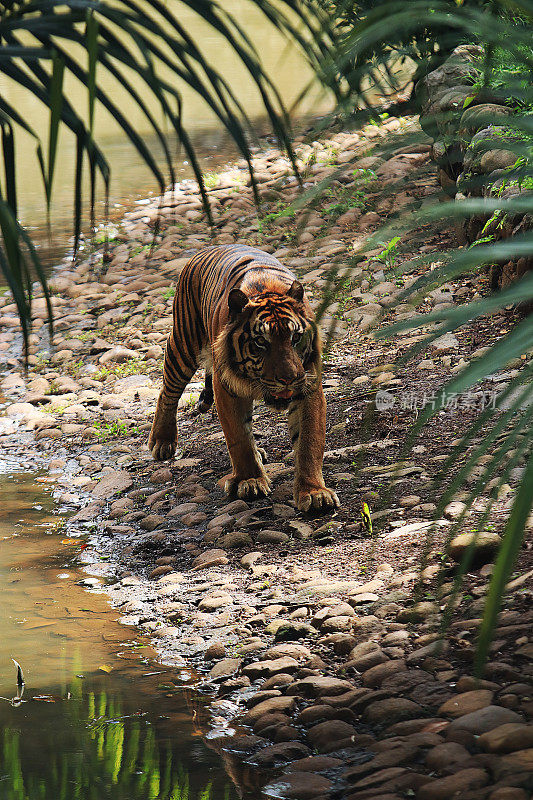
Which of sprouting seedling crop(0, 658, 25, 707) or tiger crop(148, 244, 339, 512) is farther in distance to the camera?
tiger crop(148, 244, 339, 512)

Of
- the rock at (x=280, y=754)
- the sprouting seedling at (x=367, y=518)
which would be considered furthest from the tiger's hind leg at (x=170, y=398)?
the rock at (x=280, y=754)

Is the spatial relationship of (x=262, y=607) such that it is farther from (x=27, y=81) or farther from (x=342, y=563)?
(x=27, y=81)

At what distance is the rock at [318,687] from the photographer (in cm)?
253

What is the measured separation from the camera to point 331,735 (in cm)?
234

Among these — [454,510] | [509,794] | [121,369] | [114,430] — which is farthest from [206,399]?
[509,794]

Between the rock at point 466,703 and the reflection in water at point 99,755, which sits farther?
the reflection in water at point 99,755

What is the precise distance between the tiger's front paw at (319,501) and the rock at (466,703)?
4.97 feet

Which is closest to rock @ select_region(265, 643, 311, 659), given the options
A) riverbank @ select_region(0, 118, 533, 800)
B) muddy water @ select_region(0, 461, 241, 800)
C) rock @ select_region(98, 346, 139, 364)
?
riverbank @ select_region(0, 118, 533, 800)

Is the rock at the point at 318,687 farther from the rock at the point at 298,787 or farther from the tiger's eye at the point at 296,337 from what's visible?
the tiger's eye at the point at 296,337

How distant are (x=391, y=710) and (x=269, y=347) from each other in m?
1.75

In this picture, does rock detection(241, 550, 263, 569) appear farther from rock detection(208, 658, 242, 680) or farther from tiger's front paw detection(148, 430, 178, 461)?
tiger's front paw detection(148, 430, 178, 461)

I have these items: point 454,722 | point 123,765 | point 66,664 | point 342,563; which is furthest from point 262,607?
point 454,722

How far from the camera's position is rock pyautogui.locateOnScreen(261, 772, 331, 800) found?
7.10ft

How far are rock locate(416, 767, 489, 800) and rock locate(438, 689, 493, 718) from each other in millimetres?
230
